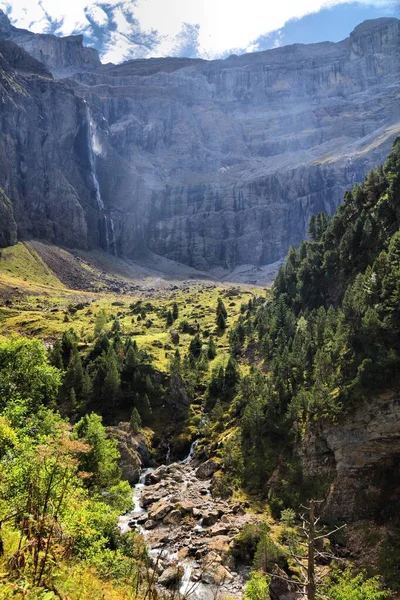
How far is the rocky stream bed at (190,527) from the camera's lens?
4775cm

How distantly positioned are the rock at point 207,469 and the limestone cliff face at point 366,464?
22419 mm

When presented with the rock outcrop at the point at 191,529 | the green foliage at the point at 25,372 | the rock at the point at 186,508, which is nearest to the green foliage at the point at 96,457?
the green foliage at the point at 25,372

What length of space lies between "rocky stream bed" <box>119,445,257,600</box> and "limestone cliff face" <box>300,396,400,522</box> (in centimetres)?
1268

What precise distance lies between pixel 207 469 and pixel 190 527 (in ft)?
65.8

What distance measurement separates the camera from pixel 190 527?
195 ft

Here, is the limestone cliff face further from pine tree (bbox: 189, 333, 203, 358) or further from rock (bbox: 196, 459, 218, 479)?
pine tree (bbox: 189, 333, 203, 358)

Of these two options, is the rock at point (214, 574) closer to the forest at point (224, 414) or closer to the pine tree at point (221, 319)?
the forest at point (224, 414)

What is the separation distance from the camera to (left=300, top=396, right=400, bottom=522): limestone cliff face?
187 ft

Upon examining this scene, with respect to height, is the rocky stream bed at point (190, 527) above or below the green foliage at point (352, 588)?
below

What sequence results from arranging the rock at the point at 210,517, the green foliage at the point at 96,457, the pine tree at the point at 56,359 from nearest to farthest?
the green foliage at the point at 96,457, the rock at the point at 210,517, the pine tree at the point at 56,359

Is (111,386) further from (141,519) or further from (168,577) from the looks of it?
(168,577)

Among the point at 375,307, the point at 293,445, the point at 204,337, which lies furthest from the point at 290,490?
the point at 204,337

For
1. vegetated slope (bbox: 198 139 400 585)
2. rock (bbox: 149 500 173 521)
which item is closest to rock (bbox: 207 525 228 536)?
rock (bbox: 149 500 173 521)

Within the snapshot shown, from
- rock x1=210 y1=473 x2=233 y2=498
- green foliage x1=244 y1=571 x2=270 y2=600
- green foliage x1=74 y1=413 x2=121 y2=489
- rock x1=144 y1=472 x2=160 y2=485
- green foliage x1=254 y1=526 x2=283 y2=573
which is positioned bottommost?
rock x1=144 y1=472 x2=160 y2=485
